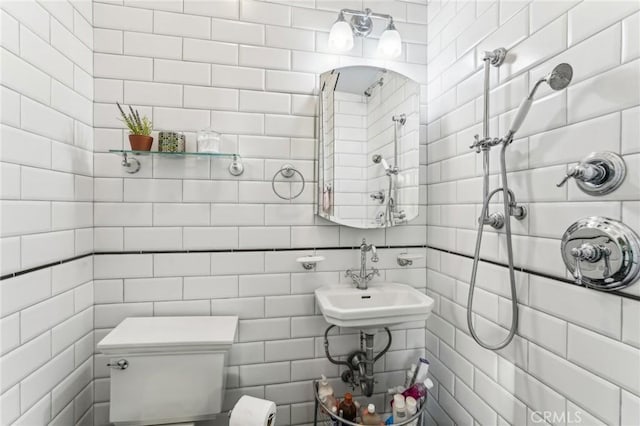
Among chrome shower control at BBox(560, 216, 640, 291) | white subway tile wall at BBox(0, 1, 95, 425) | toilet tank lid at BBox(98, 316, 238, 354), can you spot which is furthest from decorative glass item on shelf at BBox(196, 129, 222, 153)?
chrome shower control at BBox(560, 216, 640, 291)

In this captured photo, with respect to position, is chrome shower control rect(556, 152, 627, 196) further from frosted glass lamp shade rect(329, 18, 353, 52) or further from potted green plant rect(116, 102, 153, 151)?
potted green plant rect(116, 102, 153, 151)

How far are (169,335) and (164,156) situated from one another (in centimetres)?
76

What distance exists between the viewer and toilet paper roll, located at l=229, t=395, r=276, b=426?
1098 millimetres

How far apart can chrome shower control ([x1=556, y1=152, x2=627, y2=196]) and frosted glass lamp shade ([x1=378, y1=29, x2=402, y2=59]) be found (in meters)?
1.01

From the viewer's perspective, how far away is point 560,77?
79cm

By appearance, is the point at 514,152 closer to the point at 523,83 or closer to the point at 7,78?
the point at 523,83

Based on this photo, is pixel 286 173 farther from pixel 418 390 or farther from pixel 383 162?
pixel 418 390

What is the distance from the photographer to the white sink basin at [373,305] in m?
1.17

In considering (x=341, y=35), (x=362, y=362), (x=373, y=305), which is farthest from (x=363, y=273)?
(x=341, y=35)

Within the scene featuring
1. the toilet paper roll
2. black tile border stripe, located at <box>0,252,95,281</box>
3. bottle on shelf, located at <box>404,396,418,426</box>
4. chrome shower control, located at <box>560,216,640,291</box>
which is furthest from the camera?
bottle on shelf, located at <box>404,396,418,426</box>

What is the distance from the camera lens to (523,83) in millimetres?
977

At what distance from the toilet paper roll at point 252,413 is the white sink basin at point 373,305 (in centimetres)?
39

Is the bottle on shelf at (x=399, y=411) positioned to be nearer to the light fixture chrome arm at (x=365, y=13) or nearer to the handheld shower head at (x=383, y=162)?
the handheld shower head at (x=383, y=162)

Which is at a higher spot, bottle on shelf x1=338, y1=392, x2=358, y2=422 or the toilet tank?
the toilet tank
